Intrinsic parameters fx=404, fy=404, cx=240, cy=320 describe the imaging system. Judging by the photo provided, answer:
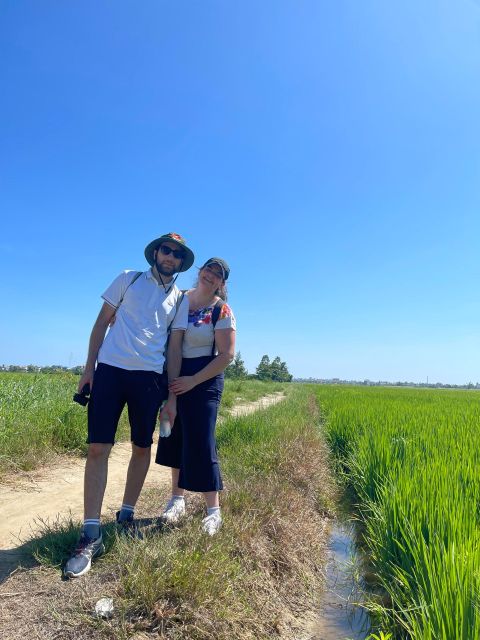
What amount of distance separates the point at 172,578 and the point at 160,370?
109 centimetres

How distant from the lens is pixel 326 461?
5.29 m

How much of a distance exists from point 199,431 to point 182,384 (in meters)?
0.31

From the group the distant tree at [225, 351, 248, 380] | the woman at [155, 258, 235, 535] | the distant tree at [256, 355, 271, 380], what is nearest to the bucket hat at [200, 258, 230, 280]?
the woman at [155, 258, 235, 535]

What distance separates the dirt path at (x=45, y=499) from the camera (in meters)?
2.53

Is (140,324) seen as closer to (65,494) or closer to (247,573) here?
(247,573)

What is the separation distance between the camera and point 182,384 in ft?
8.09

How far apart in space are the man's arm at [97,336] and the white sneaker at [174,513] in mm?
1054

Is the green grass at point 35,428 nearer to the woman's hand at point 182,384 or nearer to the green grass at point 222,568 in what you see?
the green grass at point 222,568

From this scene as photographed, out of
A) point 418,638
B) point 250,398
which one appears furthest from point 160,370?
point 250,398

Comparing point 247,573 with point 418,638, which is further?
point 247,573

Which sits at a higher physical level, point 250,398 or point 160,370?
point 160,370

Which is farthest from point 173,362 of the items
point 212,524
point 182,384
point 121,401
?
point 212,524

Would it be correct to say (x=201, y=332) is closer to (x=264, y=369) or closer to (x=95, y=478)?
(x=95, y=478)

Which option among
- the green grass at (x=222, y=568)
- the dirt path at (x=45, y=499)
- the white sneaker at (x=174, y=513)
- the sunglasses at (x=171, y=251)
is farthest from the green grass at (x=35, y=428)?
the sunglasses at (x=171, y=251)
